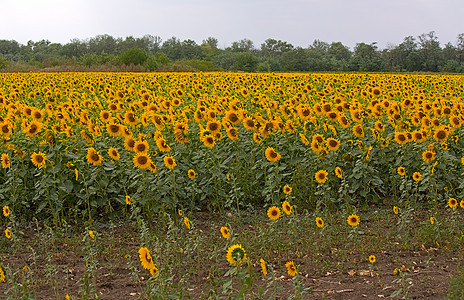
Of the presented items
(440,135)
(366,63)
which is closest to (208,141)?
(440,135)

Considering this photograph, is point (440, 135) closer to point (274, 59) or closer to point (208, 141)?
point (208, 141)

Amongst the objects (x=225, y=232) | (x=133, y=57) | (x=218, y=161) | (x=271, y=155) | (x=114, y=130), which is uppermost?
(x=133, y=57)

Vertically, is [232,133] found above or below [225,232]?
above

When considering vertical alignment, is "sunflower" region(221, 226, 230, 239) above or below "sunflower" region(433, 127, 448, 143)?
below

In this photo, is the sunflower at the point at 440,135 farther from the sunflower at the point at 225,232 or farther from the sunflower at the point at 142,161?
the sunflower at the point at 225,232

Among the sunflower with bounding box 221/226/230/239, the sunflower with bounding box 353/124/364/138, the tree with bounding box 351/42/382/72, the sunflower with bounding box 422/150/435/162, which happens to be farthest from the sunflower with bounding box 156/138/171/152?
the tree with bounding box 351/42/382/72

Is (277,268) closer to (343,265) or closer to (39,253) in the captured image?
(343,265)

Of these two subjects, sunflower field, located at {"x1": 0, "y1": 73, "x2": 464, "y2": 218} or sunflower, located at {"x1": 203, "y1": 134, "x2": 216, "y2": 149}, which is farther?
sunflower, located at {"x1": 203, "y1": 134, "x2": 216, "y2": 149}

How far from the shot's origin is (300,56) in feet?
166

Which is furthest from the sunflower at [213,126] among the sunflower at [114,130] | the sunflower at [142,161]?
the sunflower at [142,161]

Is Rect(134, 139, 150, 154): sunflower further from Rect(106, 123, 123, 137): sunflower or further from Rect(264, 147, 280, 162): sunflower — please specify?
Rect(264, 147, 280, 162): sunflower

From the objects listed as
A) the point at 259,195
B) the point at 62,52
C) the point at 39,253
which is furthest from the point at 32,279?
the point at 62,52

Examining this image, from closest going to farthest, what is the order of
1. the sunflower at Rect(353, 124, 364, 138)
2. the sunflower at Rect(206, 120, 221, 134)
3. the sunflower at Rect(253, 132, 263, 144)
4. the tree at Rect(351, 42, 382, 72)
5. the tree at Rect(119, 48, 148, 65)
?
the sunflower at Rect(206, 120, 221, 134)
the sunflower at Rect(253, 132, 263, 144)
the sunflower at Rect(353, 124, 364, 138)
the tree at Rect(119, 48, 148, 65)
the tree at Rect(351, 42, 382, 72)

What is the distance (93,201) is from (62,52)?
7645 centimetres
